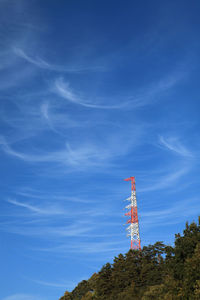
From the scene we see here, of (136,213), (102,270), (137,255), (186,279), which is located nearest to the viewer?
(186,279)

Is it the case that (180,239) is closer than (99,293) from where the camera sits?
Yes

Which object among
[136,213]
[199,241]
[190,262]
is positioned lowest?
[190,262]

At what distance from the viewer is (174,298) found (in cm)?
4666

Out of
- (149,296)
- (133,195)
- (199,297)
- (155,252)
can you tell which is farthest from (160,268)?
(133,195)

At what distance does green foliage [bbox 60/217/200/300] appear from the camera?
46.0 meters

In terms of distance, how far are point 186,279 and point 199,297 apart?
12.3ft

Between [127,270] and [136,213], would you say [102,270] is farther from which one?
[136,213]

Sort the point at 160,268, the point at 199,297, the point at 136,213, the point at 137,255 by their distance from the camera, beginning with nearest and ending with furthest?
the point at 199,297 → the point at 160,268 → the point at 137,255 → the point at 136,213

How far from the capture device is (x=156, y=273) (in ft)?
204

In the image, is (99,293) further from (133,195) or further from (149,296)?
(133,195)

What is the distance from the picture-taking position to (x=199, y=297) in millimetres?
42125

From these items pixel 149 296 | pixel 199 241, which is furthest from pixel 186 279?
pixel 149 296

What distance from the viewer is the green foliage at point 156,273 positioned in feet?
151

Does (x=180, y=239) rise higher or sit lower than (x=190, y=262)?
higher
